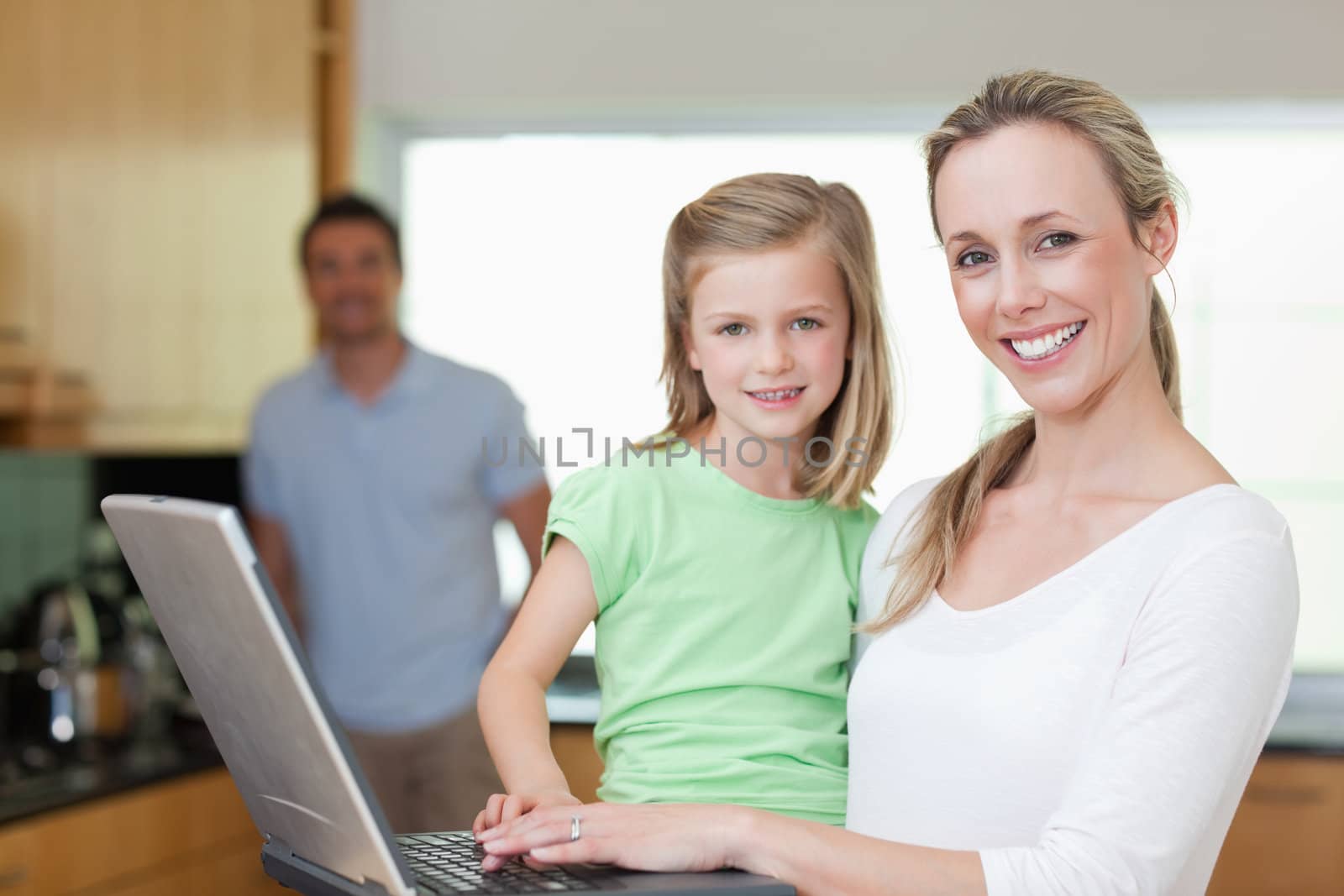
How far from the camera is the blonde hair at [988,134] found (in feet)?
3.71

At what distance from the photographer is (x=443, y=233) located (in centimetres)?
379

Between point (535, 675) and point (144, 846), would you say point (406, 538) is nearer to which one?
point (144, 846)

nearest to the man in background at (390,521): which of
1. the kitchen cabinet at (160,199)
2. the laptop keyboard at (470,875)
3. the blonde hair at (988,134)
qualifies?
the kitchen cabinet at (160,199)

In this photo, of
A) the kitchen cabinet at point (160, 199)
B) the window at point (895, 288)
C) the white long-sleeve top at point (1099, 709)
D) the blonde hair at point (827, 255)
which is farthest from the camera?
the window at point (895, 288)

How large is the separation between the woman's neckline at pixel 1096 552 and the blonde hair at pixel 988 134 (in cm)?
8

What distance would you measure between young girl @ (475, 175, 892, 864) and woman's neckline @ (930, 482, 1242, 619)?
26 centimetres

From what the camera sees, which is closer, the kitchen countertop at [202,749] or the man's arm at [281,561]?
the kitchen countertop at [202,749]

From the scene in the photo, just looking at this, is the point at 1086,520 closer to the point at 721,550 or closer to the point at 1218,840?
the point at 1218,840

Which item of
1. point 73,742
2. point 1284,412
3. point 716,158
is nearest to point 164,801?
point 73,742

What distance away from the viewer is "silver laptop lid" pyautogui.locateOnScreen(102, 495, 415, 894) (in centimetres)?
87

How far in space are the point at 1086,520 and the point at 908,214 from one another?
256cm

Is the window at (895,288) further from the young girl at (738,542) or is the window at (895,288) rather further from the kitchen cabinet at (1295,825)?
the young girl at (738,542)

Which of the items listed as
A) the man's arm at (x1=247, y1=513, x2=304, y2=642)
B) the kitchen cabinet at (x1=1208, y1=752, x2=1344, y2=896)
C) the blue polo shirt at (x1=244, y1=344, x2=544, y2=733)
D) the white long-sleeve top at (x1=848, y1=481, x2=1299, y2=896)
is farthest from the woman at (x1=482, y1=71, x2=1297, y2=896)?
the kitchen cabinet at (x1=1208, y1=752, x2=1344, y2=896)

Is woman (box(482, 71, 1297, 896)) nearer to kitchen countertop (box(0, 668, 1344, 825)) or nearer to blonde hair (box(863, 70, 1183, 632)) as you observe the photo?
blonde hair (box(863, 70, 1183, 632))
